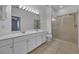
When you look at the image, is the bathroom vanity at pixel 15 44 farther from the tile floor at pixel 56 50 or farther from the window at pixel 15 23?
the tile floor at pixel 56 50

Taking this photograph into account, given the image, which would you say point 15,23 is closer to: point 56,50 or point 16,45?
point 16,45

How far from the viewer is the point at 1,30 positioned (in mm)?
2750

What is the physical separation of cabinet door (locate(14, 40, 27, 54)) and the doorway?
327cm

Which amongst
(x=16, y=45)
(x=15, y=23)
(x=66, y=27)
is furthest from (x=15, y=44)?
(x=66, y=27)

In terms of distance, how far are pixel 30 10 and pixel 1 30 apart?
1.94 meters

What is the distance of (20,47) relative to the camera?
9.09ft

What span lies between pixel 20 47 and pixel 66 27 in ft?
14.1

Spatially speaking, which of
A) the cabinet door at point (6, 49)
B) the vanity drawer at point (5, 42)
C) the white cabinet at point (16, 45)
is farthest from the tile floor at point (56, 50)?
the vanity drawer at point (5, 42)

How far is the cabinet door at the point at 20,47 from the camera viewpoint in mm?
2566

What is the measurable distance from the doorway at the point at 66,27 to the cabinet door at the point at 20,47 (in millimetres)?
3273

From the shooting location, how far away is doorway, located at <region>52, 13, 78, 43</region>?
5.79 m

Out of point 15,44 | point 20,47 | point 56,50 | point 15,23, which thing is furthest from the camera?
point 56,50

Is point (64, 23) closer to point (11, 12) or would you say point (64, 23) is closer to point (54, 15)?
point (54, 15)
